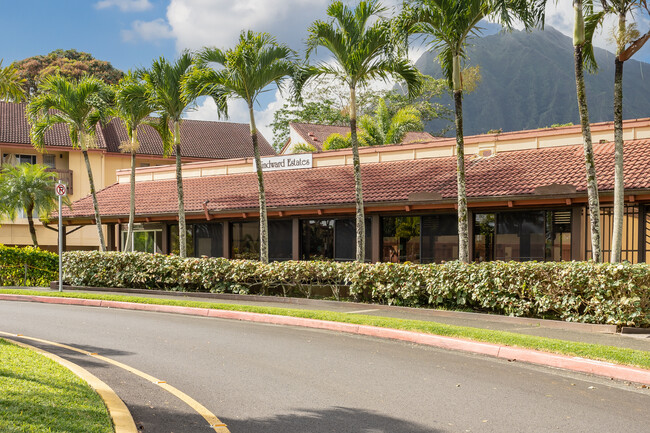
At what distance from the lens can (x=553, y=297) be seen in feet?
45.9

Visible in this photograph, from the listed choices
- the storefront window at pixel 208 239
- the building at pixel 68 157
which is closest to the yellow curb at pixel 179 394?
the storefront window at pixel 208 239

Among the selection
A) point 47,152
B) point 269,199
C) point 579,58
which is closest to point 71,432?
point 579,58

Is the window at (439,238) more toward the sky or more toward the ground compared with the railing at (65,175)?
more toward the ground

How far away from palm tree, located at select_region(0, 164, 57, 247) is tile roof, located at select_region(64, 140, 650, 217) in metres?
7.26

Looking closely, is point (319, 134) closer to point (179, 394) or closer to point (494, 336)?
point (494, 336)

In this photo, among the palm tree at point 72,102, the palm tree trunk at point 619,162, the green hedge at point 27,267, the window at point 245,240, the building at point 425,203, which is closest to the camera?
the palm tree trunk at point 619,162

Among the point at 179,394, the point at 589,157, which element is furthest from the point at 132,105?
the point at 179,394

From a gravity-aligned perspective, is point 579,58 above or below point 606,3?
below

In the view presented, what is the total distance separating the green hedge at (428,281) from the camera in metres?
13.0

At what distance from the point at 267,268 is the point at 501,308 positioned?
25.8ft

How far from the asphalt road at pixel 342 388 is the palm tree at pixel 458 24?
6.48 metres

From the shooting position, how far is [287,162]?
27.2m

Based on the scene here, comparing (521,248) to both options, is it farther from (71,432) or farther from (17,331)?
(71,432)

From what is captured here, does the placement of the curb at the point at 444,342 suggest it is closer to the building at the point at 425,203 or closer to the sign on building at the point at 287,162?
the building at the point at 425,203
